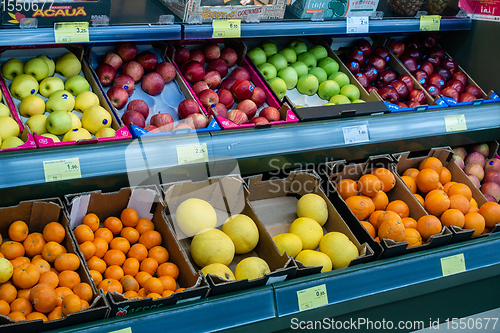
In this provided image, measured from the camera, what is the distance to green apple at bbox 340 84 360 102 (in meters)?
2.44

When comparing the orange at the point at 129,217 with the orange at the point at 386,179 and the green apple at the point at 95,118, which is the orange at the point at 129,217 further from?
the orange at the point at 386,179

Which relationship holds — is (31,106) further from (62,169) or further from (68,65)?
(62,169)

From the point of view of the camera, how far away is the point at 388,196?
2.18 m

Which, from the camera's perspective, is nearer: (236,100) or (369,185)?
(369,185)

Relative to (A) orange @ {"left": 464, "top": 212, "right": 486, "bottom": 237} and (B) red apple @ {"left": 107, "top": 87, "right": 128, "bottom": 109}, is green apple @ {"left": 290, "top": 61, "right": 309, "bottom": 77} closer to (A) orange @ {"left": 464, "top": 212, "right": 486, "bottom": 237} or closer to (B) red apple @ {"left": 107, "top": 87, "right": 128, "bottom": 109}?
(B) red apple @ {"left": 107, "top": 87, "right": 128, "bottom": 109}

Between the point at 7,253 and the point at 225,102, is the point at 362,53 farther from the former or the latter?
the point at 7,253

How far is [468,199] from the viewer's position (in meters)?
2.07

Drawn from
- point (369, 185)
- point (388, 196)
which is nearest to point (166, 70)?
point (369, 185)

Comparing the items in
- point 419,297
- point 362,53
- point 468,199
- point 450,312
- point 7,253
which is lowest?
point 450,312

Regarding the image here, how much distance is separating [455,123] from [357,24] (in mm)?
746

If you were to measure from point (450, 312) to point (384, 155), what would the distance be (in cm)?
79

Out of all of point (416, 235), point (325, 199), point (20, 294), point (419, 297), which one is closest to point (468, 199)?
point (416, 235)

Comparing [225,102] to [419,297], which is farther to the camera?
[225,102]

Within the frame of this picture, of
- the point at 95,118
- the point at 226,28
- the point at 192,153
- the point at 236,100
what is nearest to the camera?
the point at 192,153
